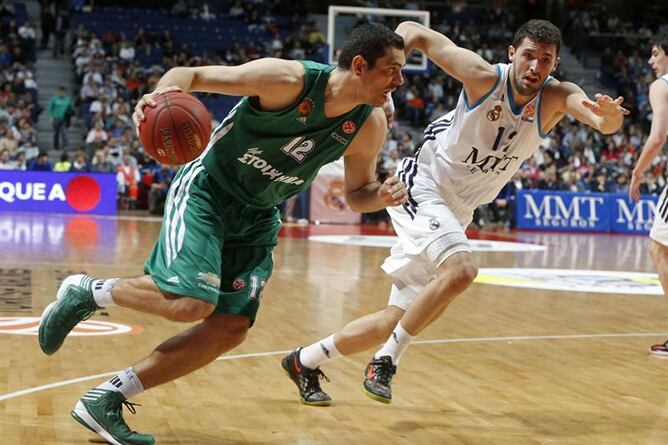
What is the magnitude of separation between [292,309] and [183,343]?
4.37 metres

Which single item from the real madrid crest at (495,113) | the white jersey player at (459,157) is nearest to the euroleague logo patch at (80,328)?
the white jersey player at (459,157)

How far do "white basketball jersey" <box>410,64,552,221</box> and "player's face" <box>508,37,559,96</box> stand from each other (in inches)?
2.3

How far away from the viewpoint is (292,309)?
883 cm

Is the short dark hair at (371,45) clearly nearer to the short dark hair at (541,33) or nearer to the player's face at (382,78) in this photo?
the player's face at (382,78)

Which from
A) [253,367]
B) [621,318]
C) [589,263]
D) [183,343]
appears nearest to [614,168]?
[589,263]

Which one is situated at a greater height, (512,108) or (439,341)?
(512,108)

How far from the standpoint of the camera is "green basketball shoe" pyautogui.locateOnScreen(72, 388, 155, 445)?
4266mm

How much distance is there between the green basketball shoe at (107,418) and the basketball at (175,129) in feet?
3.42

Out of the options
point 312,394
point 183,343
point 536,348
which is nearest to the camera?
point 183,343

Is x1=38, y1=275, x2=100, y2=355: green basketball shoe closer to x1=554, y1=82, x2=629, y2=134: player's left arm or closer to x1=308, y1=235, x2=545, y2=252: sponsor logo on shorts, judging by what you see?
x1=554, y1=82, x2=629, y2=134: player's left arm

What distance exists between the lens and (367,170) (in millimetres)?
4980

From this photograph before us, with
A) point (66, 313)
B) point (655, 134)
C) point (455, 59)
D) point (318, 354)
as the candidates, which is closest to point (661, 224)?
point (655, 134)

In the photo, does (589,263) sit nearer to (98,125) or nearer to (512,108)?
(512,108)

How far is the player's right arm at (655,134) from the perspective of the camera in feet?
22.6
